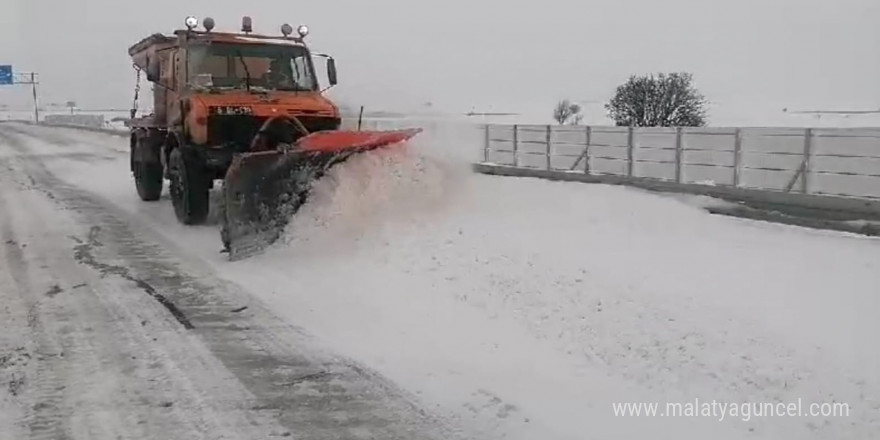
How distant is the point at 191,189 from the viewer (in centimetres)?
1058

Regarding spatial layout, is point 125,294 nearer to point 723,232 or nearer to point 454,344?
point 454,344

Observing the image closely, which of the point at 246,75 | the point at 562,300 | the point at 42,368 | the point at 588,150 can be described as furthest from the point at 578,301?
the point at 588,150

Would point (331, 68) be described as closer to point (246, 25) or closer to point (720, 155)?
point (246, 25)

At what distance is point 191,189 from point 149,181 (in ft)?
11.6

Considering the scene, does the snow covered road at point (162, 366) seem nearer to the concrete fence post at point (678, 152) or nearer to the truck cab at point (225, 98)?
the truck cab at point (225, 98)

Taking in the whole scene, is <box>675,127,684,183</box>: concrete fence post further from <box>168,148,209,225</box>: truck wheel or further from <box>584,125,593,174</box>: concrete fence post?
<box>168,148,209,225</box>: truck wheel

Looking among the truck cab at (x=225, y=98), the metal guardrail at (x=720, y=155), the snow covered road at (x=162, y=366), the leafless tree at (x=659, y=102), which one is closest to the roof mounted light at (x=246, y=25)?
the truck cab at (x=225, y=98)

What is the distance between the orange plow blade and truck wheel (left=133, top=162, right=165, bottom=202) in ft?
16.3

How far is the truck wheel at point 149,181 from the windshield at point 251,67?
3.36 meters

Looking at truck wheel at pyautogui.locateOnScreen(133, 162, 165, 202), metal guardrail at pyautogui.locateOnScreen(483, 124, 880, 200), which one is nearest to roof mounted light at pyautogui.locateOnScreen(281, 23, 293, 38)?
truck wheel at pyautogui.locateOnScreen(133, 162, 165, 202)

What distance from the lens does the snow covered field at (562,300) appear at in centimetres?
461

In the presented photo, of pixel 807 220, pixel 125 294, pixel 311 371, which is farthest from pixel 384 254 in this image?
pixel 807 220

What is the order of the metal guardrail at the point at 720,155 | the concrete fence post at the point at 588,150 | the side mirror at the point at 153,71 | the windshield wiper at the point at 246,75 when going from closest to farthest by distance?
the windshield wiper at the point at 246,75 < the metal guardrail at the point at 720,155 < the side mirror at the point at 153,71 < the concrete fence post at the point at 588,150

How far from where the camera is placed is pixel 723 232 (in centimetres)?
936
